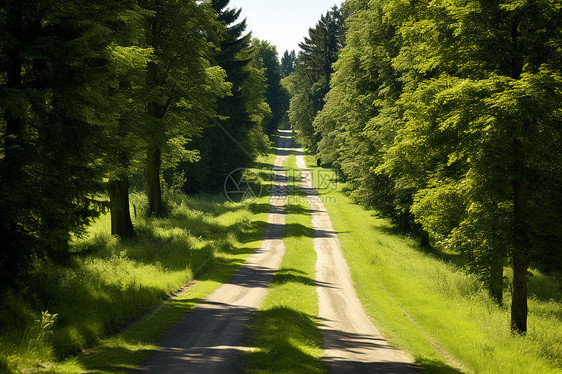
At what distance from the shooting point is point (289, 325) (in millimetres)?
11453

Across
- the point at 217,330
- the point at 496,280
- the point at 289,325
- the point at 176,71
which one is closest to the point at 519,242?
the point at 496,280

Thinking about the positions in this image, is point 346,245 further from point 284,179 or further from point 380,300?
point 284,179

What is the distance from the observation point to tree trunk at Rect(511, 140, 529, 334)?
11.1m

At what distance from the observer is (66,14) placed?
31.6ft

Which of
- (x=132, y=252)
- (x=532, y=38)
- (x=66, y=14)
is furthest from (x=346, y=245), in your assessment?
(x=66, y=14)

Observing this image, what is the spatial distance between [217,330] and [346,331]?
4124 mm

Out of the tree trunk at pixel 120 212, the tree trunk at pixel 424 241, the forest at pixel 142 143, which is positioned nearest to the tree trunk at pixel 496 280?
the forest at pixel 142 143

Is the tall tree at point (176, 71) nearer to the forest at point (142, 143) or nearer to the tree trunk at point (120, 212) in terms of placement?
the tree trunk at point (120, 212)

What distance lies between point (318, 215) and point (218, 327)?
25651 mm

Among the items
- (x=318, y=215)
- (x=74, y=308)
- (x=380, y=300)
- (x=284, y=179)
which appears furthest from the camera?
(x=284, y=179)

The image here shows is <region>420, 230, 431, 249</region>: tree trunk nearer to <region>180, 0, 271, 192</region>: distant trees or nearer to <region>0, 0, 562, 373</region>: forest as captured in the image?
<region>0, 0, 562, 373</region>: forest

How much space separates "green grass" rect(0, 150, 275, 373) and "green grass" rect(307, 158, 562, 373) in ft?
23.3

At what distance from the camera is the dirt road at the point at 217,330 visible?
335 inches

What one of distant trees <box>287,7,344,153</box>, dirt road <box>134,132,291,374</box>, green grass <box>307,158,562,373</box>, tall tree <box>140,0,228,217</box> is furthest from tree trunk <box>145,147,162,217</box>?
distant trees <box>287,7,344,153</box>
